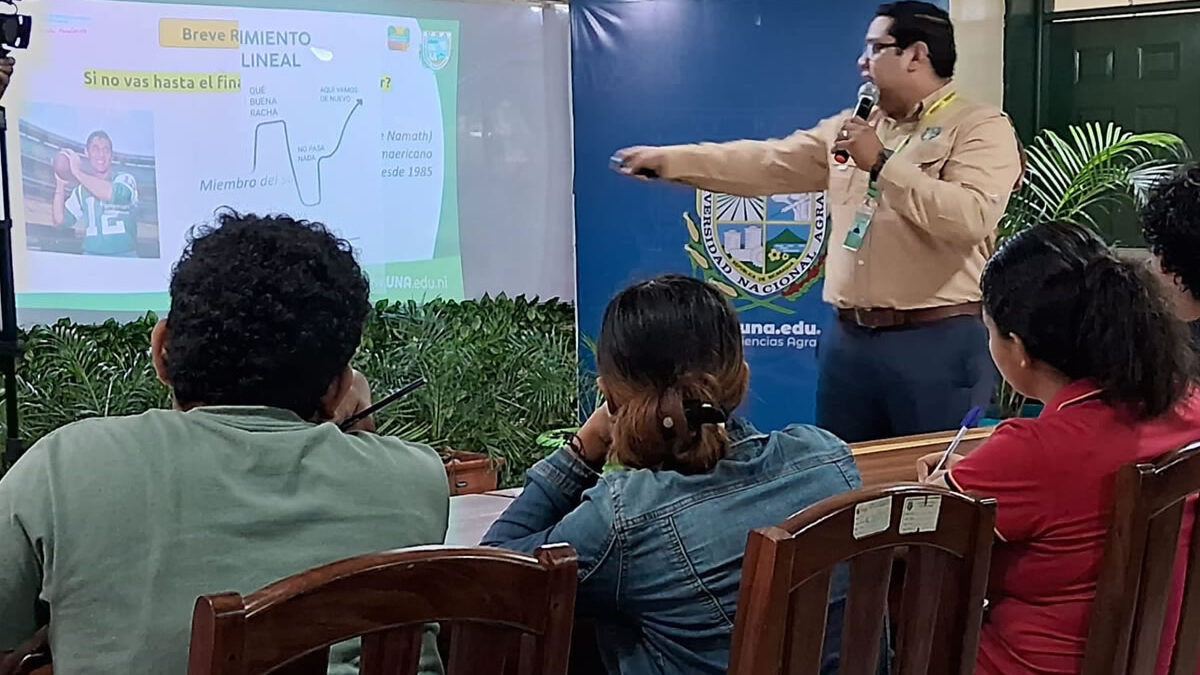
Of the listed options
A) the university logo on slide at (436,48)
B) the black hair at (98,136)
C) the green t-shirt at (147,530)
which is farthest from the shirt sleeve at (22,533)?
the university logo on slide at (436,48)

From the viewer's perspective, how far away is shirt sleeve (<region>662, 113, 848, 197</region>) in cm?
330

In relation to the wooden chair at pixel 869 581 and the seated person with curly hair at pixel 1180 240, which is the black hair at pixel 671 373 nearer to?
the wooden chair at pixel 869 581

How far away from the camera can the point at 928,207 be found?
282cm

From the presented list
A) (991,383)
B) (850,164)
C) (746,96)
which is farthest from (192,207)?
(991,383)

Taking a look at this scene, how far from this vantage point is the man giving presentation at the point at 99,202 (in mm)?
4074

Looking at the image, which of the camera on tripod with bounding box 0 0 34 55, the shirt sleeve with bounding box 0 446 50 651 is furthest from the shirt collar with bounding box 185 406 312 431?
the camera on tripod with bounding box 0 0 34 55

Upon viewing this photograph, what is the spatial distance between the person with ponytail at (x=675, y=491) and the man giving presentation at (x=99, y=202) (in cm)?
302

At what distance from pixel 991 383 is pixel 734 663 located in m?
2.01

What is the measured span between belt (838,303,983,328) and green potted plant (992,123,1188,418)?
4.52 ft

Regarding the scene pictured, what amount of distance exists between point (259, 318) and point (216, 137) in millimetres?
3126

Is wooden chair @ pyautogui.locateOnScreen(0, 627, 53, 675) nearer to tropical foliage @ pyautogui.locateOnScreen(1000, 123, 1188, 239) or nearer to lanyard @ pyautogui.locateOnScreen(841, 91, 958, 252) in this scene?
lanyard @ pyautogui.locateOnScreen(841, 91, 958, 252)

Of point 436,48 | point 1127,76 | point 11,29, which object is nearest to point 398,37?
point 436,48

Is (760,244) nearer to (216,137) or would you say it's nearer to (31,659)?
(216,137)

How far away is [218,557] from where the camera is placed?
1.17 m
